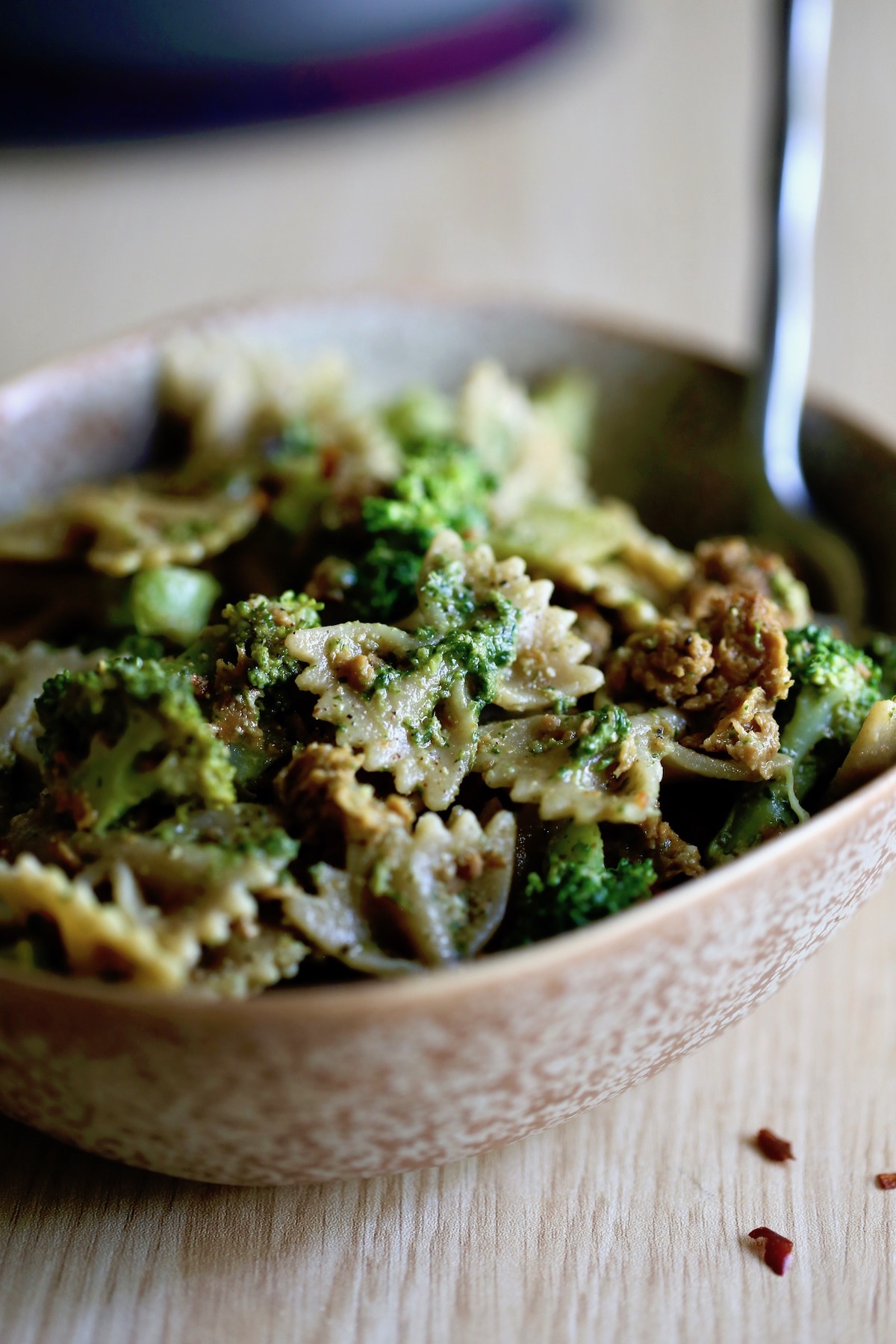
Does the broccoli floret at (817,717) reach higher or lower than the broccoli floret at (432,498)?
lower

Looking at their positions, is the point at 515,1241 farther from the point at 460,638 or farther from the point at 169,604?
the point at 169,604

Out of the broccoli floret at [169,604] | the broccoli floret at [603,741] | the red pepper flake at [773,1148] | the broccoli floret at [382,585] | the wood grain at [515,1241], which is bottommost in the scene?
the red pepper flake at [773,1148]

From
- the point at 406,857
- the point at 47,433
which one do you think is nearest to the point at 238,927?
the point at 406,857

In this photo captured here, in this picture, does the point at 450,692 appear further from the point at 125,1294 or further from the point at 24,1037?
the point at 125,1294

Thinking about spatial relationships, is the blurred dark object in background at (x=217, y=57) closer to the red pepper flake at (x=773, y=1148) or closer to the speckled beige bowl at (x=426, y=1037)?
the speckled beige bowl at (x=426, y=1037)

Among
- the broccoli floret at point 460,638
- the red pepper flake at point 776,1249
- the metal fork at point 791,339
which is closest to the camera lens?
the red pepper flake at point 776,1249

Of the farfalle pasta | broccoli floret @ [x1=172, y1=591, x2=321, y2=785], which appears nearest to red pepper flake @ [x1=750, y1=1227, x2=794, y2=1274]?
the farfalle pasta

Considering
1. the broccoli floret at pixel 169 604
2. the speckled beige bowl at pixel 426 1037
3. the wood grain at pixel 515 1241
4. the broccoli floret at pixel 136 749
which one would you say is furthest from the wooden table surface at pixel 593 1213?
the broccoli floret at pixel 169 604
